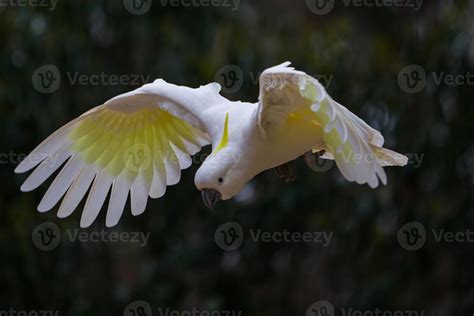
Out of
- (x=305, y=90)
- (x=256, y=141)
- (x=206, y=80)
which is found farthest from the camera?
(x=206, y=80)

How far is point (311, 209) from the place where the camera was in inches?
Result: 314

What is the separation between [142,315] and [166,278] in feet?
1.07

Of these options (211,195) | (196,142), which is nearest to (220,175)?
(211,195)

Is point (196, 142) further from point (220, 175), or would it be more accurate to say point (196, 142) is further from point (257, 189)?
point (257, 189)

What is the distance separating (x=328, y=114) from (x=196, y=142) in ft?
4.78

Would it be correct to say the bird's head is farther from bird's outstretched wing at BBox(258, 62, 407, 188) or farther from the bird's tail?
the bird's tail

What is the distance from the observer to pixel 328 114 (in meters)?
4.36

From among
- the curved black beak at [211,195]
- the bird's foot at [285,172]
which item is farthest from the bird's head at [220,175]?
the bird's foot at [285,172]

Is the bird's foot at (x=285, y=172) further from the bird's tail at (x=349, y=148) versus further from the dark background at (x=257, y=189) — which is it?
the dark background at (x=257, y=189)

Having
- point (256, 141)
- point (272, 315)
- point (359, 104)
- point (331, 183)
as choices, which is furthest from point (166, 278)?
point (256, 141)

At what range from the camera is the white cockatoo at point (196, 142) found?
14.5 feet

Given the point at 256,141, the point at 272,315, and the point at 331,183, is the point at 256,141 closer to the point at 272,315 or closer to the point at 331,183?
the point at 331,183

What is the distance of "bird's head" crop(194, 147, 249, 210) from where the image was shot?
468 centimetres

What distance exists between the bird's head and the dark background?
297cm
